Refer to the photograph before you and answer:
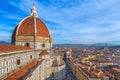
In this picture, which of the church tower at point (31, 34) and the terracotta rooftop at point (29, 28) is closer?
the church tower at point (31, 34)

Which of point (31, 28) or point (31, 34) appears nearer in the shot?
point (31, 34)

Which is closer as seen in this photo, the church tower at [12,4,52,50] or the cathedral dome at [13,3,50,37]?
the church tower at [12,4,52,50]

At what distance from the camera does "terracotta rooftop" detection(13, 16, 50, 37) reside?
46.3 metres

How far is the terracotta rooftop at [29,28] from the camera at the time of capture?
46.3 m

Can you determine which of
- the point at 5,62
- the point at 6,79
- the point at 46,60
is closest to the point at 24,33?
the point at 46,60

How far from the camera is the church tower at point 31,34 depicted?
4609 cm

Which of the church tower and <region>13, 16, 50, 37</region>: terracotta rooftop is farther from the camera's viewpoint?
<region>13, 16, 50, 37</region>: terracotta rooftop

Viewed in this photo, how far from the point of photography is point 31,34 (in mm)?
46375

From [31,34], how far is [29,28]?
1.65 metres

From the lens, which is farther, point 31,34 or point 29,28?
point 29,28

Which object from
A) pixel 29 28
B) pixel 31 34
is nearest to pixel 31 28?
pixel 29 28

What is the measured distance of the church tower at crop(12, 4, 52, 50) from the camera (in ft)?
151

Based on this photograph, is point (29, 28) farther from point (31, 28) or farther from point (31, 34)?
point (31, 34)

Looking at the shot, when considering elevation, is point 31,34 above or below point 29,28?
below
